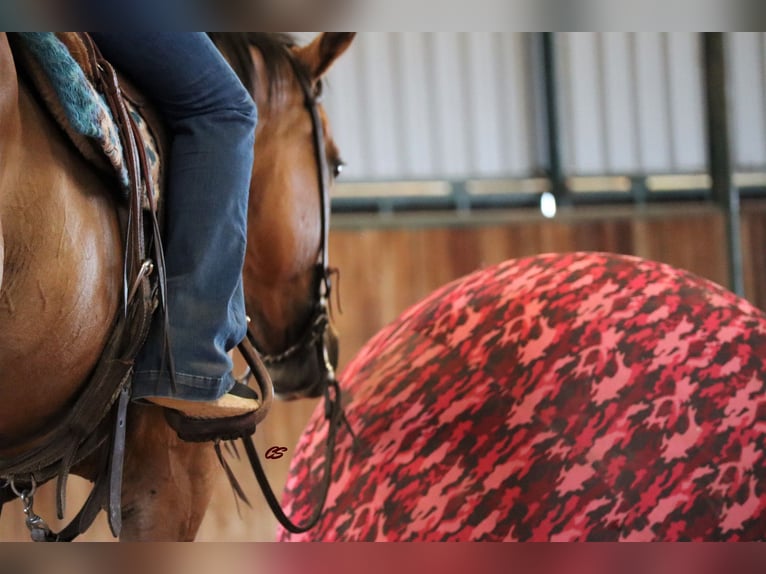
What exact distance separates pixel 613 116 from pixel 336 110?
2.86 feet

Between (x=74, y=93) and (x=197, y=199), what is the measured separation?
0.17 m

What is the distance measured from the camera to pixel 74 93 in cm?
74

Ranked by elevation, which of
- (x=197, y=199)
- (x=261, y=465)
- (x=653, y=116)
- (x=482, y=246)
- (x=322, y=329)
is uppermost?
(x=653, y=116)

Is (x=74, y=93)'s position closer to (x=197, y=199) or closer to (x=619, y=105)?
(x=197, y=199)

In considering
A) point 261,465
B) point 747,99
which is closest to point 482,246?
point 747,99

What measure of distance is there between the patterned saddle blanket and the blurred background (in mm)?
2026

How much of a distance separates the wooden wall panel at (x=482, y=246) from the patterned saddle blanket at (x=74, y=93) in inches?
67.5

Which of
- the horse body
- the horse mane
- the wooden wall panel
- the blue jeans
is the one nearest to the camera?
the horse body

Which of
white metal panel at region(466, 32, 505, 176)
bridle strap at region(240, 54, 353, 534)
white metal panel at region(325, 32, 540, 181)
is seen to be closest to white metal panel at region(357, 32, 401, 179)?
white metal panel at region(325, 32, 540, 181)

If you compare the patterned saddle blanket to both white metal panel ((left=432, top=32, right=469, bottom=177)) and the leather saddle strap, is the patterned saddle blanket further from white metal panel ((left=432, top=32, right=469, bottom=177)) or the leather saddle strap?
white metal panel ((left=432, top=32, right=469, bottom=177))

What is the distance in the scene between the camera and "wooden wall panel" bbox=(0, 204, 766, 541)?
272 cm

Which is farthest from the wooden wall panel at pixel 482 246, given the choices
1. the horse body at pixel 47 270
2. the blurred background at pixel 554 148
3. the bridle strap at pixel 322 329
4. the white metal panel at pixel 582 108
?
the horse body at pixel 47 270

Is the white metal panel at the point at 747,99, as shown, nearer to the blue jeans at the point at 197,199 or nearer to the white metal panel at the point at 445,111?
the white metal panel at the point at 445,111

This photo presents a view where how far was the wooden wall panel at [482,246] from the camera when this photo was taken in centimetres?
272
